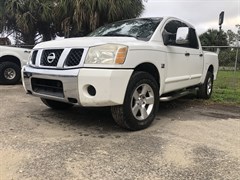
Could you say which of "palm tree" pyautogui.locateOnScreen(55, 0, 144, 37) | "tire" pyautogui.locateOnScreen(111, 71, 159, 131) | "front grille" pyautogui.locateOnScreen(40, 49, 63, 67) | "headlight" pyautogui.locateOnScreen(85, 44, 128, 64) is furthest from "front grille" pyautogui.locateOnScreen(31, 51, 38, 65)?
"palm tree" pyautogui.locateOnScreen(55, 0, 144, 37)

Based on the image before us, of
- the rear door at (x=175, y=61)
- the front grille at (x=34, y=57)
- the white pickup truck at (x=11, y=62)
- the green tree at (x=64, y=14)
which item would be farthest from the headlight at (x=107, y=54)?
the green tree at (x=64, y=14)

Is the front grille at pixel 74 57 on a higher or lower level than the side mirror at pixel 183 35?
lower

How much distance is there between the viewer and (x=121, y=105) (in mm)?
3988

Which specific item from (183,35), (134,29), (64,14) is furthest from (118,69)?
(64,14)

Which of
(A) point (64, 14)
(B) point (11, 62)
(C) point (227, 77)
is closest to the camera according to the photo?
(B) point (11, 62)

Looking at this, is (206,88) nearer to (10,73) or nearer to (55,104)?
(55,104)

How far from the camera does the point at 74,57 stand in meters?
3.94

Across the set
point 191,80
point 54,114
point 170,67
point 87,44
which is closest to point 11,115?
point 54,114

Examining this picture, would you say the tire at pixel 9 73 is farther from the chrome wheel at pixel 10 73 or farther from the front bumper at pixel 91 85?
the front bumper at pixel 91 85

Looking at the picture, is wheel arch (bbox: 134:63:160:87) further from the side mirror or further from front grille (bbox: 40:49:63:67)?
front grille (bbox: 40:49:63:67)

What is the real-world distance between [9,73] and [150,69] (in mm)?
5875

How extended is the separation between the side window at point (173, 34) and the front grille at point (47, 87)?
193 cm

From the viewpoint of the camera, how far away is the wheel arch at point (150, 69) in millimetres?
4383

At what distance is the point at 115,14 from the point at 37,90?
8827mm
